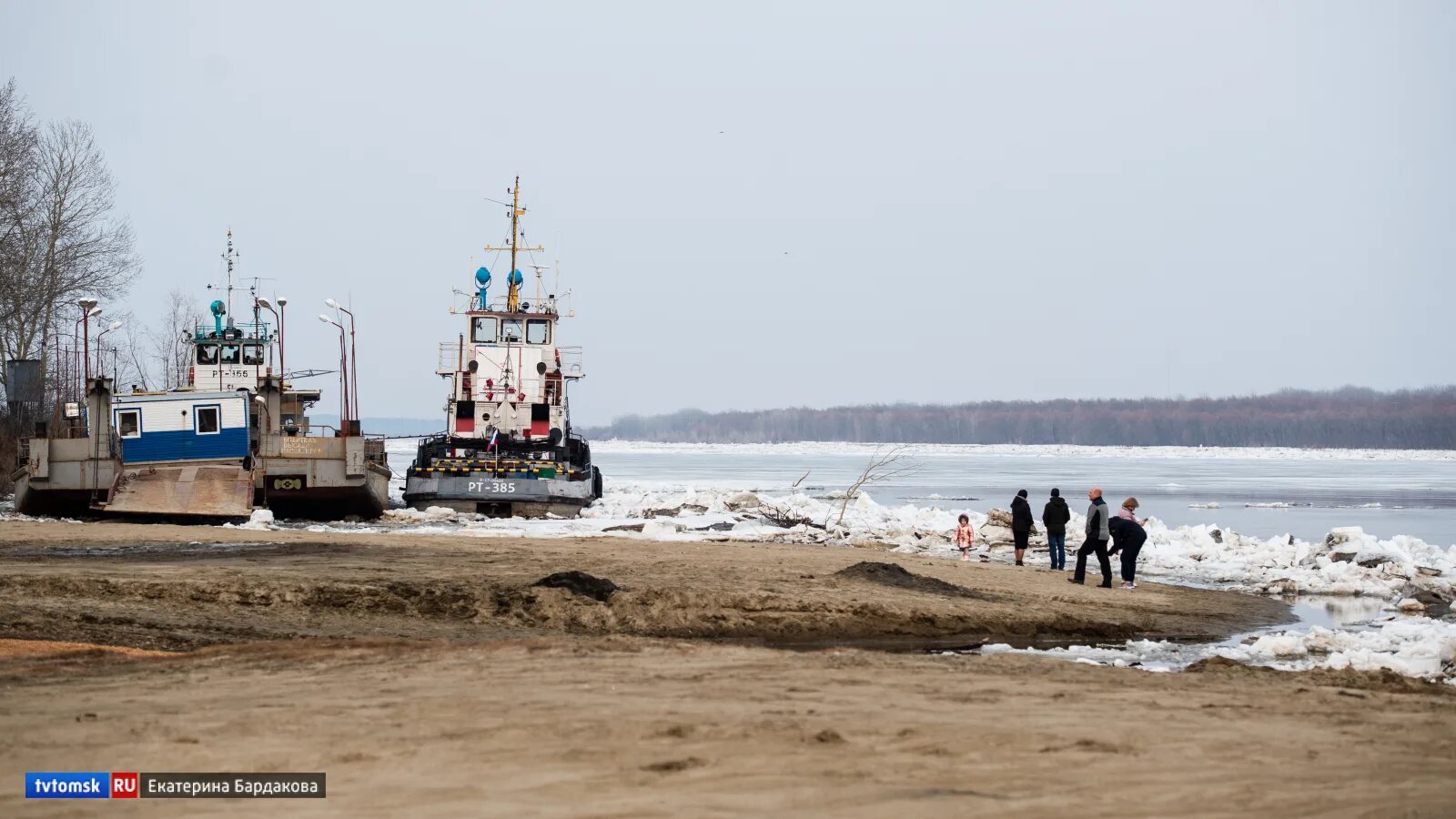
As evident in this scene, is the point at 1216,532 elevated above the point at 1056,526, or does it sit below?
below

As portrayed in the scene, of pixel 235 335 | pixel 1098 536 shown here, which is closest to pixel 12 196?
pixel 235 335

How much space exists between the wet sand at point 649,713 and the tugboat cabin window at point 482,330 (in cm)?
2217

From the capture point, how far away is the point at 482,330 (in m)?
38.1

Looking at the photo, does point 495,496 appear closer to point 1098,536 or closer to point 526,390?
point 526,390

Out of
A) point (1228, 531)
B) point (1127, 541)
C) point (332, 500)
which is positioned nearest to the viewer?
point (1127, 541)

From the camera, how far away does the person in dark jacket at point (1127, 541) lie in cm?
2039

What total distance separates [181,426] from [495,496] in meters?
7.07

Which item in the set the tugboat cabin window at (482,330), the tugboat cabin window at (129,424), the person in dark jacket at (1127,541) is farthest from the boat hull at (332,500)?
the person in dark jacket at (1127,541)

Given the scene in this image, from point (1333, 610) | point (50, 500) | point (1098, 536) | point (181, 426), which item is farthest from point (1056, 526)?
point (50, 500)

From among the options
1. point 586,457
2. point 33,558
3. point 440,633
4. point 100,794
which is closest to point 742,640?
point 440,633

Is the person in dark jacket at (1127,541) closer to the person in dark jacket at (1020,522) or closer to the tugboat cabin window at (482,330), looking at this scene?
the person in dark jacket at (1020,522)

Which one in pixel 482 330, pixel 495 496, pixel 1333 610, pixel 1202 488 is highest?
pixel 482 330

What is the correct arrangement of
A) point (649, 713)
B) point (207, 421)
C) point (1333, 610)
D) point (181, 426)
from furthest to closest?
point (207, 421) < point (181, 426) < point (1333, 610) < point (649, 713)

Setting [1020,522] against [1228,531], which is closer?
[1020,522]
